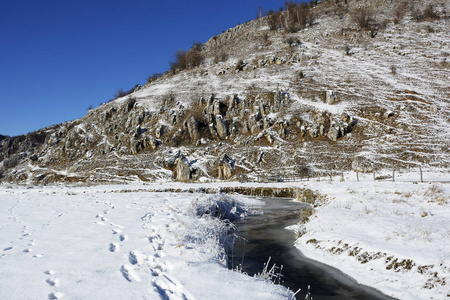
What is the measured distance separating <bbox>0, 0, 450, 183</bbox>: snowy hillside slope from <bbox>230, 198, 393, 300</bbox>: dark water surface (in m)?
26.8

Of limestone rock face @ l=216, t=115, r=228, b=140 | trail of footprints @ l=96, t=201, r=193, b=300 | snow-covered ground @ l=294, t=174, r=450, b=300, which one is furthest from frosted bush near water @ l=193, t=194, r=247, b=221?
limestone rock face @ l=216, t=115, r=228, b=140

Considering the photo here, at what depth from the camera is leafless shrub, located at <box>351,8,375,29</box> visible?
78688 millimetres

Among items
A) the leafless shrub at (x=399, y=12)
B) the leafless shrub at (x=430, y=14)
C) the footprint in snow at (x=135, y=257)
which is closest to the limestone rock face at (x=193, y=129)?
the footprint in snow at (x=135, y=257)

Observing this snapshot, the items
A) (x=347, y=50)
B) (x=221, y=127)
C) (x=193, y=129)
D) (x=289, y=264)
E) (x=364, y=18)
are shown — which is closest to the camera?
(x=289, y=264)

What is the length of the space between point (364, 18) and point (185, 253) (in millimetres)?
92269

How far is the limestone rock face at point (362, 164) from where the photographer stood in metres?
37.1

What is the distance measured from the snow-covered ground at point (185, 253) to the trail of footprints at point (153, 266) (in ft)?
0.07

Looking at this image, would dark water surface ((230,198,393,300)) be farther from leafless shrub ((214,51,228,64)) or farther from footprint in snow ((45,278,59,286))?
leafless shrub ((214,51,228,64))

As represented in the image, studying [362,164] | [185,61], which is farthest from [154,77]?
[362,164]

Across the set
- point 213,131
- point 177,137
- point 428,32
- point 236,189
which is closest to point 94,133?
point 177,137

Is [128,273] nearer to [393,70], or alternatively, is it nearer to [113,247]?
[113,247]

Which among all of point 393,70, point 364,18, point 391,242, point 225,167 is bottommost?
point 391,242

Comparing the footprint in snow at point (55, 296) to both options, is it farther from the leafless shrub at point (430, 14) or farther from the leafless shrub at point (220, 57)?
the leafless shrub at point (430, 14)

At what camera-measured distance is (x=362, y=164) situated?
123 feet
